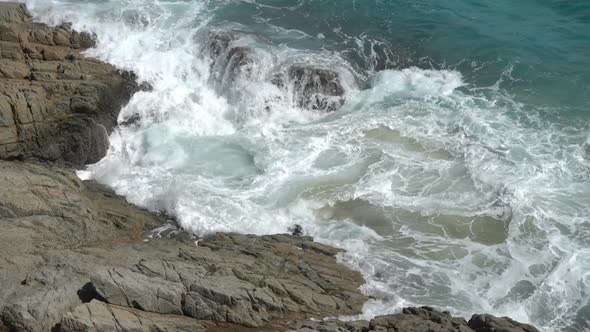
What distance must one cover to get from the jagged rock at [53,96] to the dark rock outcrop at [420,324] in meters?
12.3

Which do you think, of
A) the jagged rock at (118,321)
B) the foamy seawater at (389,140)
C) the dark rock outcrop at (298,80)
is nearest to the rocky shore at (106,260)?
the jagged rock at (118,321)

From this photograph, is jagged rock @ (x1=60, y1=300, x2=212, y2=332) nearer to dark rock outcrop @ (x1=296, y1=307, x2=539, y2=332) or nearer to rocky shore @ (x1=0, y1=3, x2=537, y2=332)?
rocky shore @ (x1=0, y1=3, x2=537, y2=332)

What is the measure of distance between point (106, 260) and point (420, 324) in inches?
314

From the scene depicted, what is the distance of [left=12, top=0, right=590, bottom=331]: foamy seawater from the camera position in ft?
54.9

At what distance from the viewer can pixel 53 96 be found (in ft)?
66.5

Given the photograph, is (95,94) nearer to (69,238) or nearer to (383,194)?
(69,238)

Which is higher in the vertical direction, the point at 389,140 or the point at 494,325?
the point at 389,140

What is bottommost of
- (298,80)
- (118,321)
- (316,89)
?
(118,321)

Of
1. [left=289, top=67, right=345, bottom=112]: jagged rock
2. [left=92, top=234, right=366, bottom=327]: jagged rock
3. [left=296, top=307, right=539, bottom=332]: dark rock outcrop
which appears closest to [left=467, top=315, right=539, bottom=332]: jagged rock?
[left=296, top=307, right=539, bottom=332]: dark rock outcrop

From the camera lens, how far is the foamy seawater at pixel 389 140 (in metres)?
16.7

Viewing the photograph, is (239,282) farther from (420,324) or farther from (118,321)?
(420,324)

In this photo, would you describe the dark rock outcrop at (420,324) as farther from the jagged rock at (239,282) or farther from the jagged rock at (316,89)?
the jagged rock at (316,89)

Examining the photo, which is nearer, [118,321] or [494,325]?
[118,321]

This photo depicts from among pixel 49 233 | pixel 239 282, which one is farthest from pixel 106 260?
pixel 239 282
